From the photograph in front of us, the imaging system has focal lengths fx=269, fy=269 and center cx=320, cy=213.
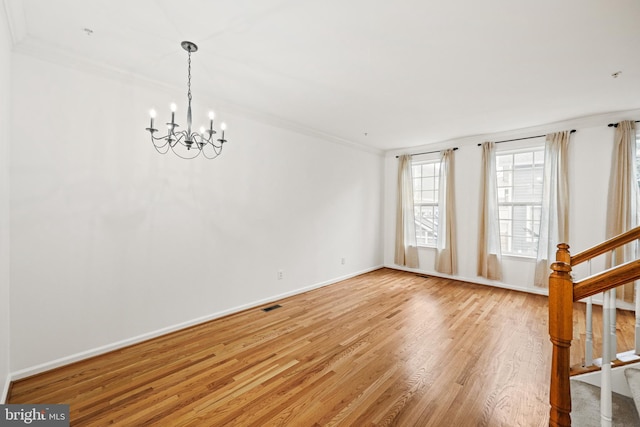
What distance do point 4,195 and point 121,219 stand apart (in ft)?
2.62

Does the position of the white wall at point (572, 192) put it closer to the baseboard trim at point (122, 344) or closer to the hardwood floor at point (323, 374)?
the hardwood floor at point (323, 374)

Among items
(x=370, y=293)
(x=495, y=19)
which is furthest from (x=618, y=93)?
(x=370, y=293)

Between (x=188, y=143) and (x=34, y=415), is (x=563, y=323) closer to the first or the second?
(x=188, y=143)

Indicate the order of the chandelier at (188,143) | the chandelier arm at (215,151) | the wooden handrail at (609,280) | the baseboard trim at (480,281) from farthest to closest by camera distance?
1. the baseboard trim at (480,281)
2. the chandelier arm at (215,151)
3. the chandelier at (188,143)
4. the wooden handrail at (609,280)

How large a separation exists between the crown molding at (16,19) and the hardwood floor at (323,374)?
274 cm

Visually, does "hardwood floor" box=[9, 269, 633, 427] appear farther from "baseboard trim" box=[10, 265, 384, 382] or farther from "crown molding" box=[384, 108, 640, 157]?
"crown molding" box=[384, 108, 640, 157]

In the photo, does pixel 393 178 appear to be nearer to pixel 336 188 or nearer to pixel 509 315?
pixel 336 188

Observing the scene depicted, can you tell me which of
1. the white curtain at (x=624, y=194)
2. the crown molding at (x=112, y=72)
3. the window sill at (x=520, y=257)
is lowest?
the window sill at (x=520, y=257)

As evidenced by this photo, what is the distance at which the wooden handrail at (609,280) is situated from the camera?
1005 millimetres

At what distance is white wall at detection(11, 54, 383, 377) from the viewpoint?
2.27m

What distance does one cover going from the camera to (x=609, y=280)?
3.50 feet

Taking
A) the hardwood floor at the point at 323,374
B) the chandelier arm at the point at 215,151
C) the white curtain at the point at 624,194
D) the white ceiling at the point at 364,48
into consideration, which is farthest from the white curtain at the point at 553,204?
the chandelier arm at the point at 215,151

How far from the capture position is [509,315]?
3568mm

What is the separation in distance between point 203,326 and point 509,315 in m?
3.91
